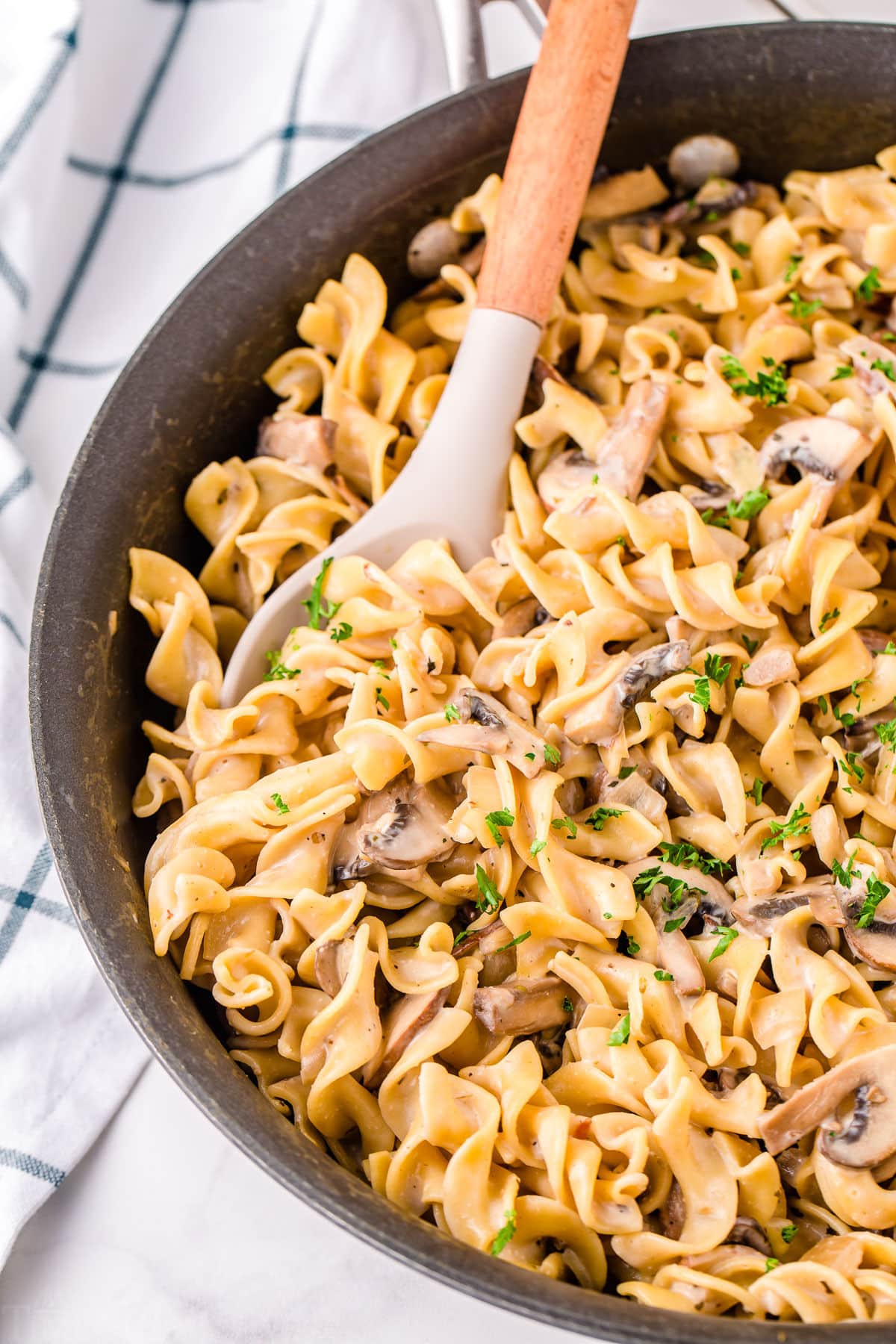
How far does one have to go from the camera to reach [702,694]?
2.97 metres

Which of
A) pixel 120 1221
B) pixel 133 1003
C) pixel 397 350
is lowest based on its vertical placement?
pixel 120 1221

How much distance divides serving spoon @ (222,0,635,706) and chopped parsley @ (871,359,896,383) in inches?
33.6

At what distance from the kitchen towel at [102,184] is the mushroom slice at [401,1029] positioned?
2.97 ft

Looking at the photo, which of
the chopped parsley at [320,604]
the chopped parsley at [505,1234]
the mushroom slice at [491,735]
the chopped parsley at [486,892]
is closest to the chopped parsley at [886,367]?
the mushroom slice at [491,735]

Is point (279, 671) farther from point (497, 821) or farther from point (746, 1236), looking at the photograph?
point (746, 1236)

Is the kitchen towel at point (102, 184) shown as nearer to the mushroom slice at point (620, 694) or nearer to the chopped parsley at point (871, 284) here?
the mushroom slice at point (620, 694)

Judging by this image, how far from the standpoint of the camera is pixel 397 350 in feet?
12.0

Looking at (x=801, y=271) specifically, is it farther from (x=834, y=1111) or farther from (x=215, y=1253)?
(x=215, y=1253)

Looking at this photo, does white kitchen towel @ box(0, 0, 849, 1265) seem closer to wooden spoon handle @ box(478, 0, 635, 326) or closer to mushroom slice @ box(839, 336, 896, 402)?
wooden spoon handle @ box(478, 0, 635, 326)

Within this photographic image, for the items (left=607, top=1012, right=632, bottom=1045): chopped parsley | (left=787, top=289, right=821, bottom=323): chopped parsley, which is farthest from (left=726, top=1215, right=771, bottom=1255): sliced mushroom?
(left=787, top=289, right=821, bottom=323): chopped parsley

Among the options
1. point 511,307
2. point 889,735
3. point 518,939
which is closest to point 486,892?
point 518,939

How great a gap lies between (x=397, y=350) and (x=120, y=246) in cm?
140

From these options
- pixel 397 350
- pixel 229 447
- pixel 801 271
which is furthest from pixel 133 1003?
pixel 801 271

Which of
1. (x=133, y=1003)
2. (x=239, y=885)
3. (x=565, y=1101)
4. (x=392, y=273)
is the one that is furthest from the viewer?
(x=392, y=273)
